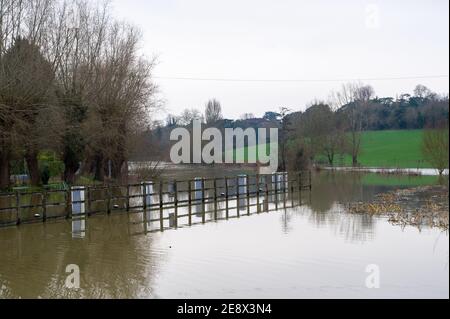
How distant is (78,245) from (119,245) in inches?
35.2

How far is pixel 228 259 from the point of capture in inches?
490

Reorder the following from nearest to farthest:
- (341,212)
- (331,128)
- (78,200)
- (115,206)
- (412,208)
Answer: (78,200) → (115,206) → (341,212) → (412,208) → (331,128)

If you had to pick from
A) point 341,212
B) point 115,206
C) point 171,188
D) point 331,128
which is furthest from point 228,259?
point 331,128

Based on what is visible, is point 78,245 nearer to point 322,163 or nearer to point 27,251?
point 27,251

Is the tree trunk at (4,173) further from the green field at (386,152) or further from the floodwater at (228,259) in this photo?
the green field at (386,152)

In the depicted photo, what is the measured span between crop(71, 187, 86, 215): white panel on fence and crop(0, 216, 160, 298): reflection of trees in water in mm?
877

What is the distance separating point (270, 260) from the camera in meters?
12.3

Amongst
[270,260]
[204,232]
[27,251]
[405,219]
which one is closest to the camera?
[270,260]

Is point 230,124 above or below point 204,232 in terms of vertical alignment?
above

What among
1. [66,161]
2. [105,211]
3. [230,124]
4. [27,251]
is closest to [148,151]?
[66,161]

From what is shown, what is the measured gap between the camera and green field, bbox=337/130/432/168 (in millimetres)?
59000

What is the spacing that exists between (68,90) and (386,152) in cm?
4490

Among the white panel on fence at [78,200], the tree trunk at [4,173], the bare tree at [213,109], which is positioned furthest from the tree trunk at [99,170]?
the bare tree at [213,109]

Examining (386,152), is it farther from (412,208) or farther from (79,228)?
(79,228)
